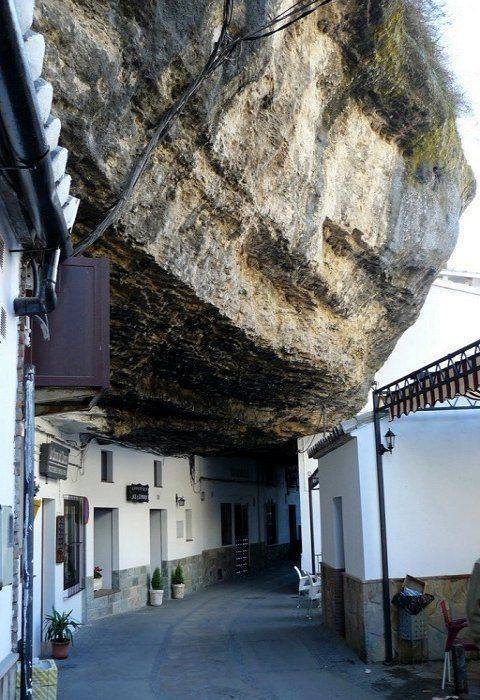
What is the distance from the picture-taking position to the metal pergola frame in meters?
8.25

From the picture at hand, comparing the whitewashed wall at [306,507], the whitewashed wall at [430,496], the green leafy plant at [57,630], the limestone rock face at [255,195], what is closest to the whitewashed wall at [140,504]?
the green leafy plant at [57,630]

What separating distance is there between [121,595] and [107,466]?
8.87 ft

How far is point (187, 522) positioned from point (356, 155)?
12.7 meters

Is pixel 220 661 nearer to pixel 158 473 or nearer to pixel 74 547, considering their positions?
pixel 74 547

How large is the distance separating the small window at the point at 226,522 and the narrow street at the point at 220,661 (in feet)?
25.4

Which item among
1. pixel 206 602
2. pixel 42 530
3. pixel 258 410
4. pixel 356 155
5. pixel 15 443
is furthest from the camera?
pixel 206 602

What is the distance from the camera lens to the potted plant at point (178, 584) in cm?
1828

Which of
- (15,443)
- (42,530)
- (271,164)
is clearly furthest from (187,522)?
(15,443)

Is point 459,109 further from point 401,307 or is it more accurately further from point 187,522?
point 187,522

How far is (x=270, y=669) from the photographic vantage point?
31.5 ft

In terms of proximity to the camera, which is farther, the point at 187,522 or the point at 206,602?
the point at 187,522

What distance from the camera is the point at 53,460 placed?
36.8 ft

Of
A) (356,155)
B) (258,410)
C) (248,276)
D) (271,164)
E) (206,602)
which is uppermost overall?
(356,155)

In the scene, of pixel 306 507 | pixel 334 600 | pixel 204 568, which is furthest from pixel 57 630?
pixel 204 568
